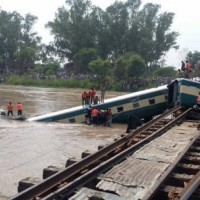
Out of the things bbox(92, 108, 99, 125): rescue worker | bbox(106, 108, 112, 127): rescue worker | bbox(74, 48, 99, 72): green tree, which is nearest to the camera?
bbox(106, 108, 112, 127): rescue worker

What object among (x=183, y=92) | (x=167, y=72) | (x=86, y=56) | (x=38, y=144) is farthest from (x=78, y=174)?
(x=86, y=56)

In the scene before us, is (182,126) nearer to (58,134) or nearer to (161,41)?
(58,134)

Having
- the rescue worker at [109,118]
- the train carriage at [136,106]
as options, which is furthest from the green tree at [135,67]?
the rescue worker at [109,118]

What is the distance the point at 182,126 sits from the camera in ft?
46.5

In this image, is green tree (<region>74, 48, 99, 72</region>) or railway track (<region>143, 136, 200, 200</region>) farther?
green tree (<region>74, 48, 99, 72</region>)

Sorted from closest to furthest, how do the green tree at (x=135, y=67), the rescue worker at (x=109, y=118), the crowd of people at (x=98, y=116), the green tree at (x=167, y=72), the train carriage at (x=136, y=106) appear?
the train carriage at (x=136, y=106) < the rescue worker at (x=109, y=118) < the crowd of people at (x=98, y=116) < the green tree at (x=135, y=67) < the green tree at (x=167, y=72)

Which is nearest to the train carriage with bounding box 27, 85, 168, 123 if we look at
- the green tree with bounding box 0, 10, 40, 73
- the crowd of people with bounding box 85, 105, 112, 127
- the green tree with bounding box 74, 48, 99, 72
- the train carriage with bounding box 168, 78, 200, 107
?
the crowd of people with bounding box 85, 105, 112, 127

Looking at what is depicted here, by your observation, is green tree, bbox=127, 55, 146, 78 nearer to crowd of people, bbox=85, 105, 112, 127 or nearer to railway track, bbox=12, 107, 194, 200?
crowd of people, bbox=85, 105, 112, 127

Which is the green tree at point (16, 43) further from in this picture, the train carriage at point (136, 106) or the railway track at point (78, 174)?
the railway track at point (78, 174)

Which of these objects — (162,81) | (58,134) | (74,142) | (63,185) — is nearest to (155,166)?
(63,185)

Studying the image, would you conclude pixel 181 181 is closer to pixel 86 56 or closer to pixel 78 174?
pixel 78 174

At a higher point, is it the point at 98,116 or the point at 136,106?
the point at 136,106

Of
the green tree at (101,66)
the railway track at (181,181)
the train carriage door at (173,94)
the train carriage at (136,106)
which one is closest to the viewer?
the railway track at (181,181)

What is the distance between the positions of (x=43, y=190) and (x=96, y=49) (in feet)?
271
